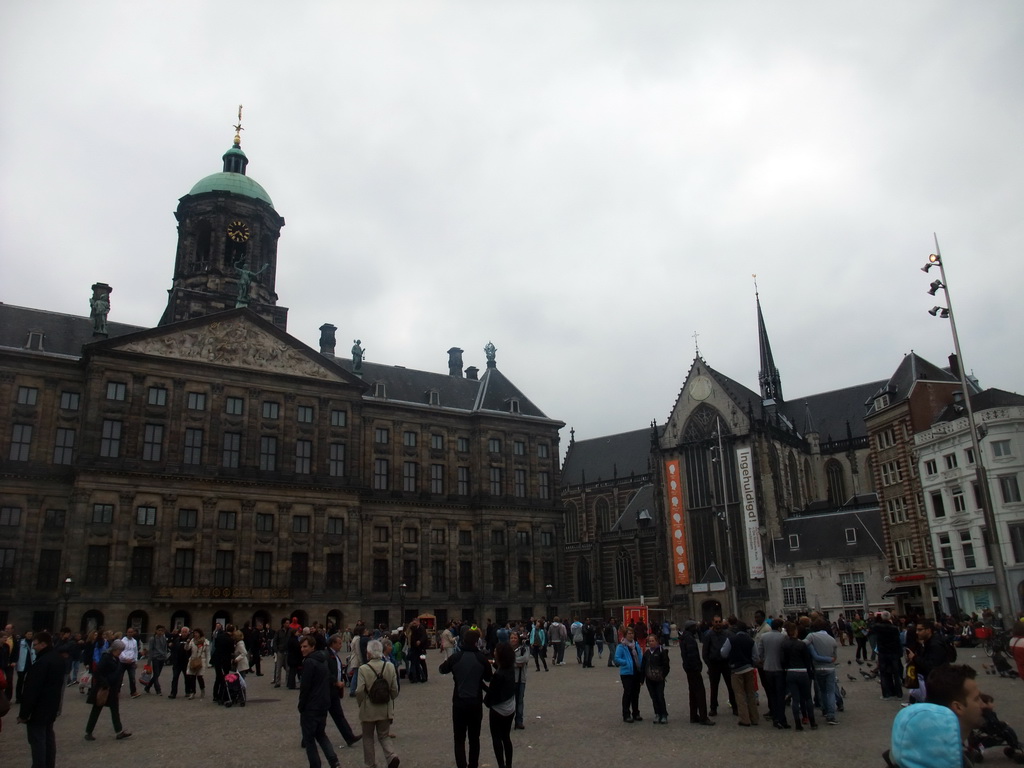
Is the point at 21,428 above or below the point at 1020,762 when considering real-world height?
above

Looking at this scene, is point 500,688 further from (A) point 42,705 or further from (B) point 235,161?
(B) point 235,161

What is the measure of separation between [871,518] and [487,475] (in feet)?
95.7

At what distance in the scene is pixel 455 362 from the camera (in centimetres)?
7344

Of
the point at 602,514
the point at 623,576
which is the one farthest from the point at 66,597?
the point at 602,514

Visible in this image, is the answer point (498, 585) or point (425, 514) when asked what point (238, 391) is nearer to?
point (425, 514)

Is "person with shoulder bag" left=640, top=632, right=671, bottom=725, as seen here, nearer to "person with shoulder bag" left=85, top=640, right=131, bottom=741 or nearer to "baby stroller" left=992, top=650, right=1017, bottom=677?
"person with shoulder bag" left=85, top=640, right=131, bottom=741

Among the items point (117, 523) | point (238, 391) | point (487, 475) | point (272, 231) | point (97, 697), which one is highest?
point (272, 231)

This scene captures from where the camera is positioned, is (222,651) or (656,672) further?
(222,651)

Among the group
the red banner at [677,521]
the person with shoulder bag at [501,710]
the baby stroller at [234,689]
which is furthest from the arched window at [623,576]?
the person with shoulder bag at [501,710]

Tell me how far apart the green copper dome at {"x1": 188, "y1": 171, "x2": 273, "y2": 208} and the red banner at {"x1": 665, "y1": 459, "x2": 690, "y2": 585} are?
41094 millimetres

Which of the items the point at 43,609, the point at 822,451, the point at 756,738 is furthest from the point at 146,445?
the point at 822,451

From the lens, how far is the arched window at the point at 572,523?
94.5 m

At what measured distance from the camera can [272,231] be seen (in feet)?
205

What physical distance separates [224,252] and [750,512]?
45.9 m
